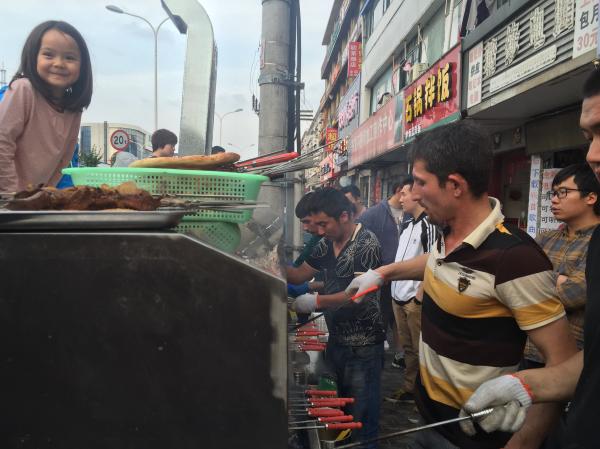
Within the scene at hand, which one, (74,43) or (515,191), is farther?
(515,191)

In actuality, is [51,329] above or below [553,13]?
below

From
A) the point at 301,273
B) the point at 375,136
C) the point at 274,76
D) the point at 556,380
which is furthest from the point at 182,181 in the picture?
the point at 375,136

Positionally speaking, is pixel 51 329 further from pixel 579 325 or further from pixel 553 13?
pixel 553 13

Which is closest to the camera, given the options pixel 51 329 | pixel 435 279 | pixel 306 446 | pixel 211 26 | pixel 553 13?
pixel 51 329

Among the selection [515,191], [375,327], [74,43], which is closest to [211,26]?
[74,43]

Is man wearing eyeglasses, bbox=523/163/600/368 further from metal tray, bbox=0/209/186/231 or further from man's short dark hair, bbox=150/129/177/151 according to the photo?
man's short dark hair, bbox=150/129/177/151

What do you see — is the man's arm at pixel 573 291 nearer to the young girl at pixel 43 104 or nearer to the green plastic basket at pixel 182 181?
the green plastic basket at pixel 182 181

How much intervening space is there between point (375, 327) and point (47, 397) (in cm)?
238

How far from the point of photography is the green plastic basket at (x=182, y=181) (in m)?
1.53

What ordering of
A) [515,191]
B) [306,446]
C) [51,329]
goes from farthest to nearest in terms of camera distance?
[515,191] → [306,446] → [51,329]

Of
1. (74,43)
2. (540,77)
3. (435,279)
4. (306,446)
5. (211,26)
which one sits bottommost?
(306,446)

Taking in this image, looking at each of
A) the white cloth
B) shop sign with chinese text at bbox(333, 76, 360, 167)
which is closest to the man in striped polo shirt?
the white cloth

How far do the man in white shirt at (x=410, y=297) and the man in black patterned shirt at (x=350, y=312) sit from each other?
1.43m

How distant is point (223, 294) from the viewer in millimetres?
1004
